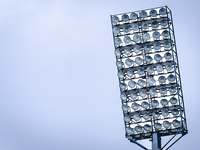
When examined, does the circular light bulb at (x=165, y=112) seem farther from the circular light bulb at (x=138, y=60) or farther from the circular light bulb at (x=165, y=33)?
the circular light bulb at (x=165, y=33)

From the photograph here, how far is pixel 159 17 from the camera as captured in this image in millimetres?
69062

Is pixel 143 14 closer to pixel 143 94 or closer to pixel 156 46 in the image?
pixel 156 46

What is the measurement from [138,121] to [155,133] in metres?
2.02

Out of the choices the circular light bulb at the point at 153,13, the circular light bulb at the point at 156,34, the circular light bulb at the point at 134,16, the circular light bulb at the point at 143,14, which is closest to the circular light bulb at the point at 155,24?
the circular light bulb at the point at 156,34

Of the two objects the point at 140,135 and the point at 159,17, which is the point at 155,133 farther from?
the point at 159,17

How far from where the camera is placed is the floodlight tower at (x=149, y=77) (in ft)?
220

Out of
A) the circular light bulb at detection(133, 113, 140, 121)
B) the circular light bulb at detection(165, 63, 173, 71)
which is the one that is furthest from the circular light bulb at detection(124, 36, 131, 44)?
the circular light bulb at detection(133, 113, 140, 121)

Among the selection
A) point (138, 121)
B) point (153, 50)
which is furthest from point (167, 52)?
point (138, 121)

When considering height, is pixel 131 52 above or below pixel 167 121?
above

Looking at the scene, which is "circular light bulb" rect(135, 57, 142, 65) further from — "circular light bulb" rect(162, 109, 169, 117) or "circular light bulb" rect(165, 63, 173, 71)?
"circular light bulb" rect(162, 109, 169, 117)

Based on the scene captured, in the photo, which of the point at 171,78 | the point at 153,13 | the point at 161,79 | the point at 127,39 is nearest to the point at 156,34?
the point at 153,13

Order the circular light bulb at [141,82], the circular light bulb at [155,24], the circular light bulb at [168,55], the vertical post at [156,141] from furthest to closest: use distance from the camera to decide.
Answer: the circular light bulb at [155,24] < the circular light bulb at [141,82] < the circular light bulb at [168,55] < the vertical post at [156,141]

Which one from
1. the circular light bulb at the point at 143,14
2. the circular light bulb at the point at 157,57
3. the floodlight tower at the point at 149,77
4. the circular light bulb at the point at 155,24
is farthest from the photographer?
the circular light bulb at the point at 143,14

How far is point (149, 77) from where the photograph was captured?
67.9 metres
